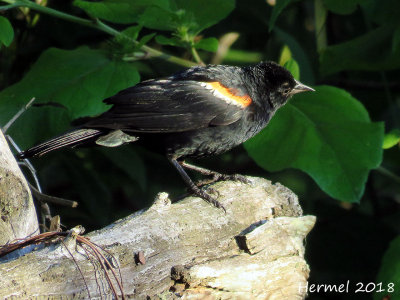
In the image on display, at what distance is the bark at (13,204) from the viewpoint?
3.35 metres

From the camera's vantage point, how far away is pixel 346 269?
6.05 m

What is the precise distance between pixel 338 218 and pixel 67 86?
2.69 metres

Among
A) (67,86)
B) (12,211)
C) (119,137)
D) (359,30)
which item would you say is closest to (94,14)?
(67,86)

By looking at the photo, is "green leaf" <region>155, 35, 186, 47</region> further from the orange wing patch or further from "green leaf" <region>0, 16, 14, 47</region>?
"green leaf" <region>0, 16, 14, 47</region>

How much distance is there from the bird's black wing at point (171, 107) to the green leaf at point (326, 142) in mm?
504

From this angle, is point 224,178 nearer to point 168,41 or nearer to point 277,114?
point 277,114

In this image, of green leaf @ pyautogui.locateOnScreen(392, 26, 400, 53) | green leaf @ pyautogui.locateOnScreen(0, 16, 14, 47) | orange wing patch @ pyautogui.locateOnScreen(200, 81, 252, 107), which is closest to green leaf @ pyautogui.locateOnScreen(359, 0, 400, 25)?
green leaf @ pyautogui.locateOnScreen(392, 26, 400, 53)

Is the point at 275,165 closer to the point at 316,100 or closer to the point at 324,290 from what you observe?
the point at 316,100

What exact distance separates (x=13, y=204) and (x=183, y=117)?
4.65 ft

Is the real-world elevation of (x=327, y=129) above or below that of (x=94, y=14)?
below

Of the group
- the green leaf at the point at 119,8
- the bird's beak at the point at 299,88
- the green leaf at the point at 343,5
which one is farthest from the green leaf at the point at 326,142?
the green leaf at the point at 119,8

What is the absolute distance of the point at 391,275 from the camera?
15.4ft

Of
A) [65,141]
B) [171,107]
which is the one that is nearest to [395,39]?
[171,107]

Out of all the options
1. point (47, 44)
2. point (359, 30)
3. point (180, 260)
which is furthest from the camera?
point (359, 30)
